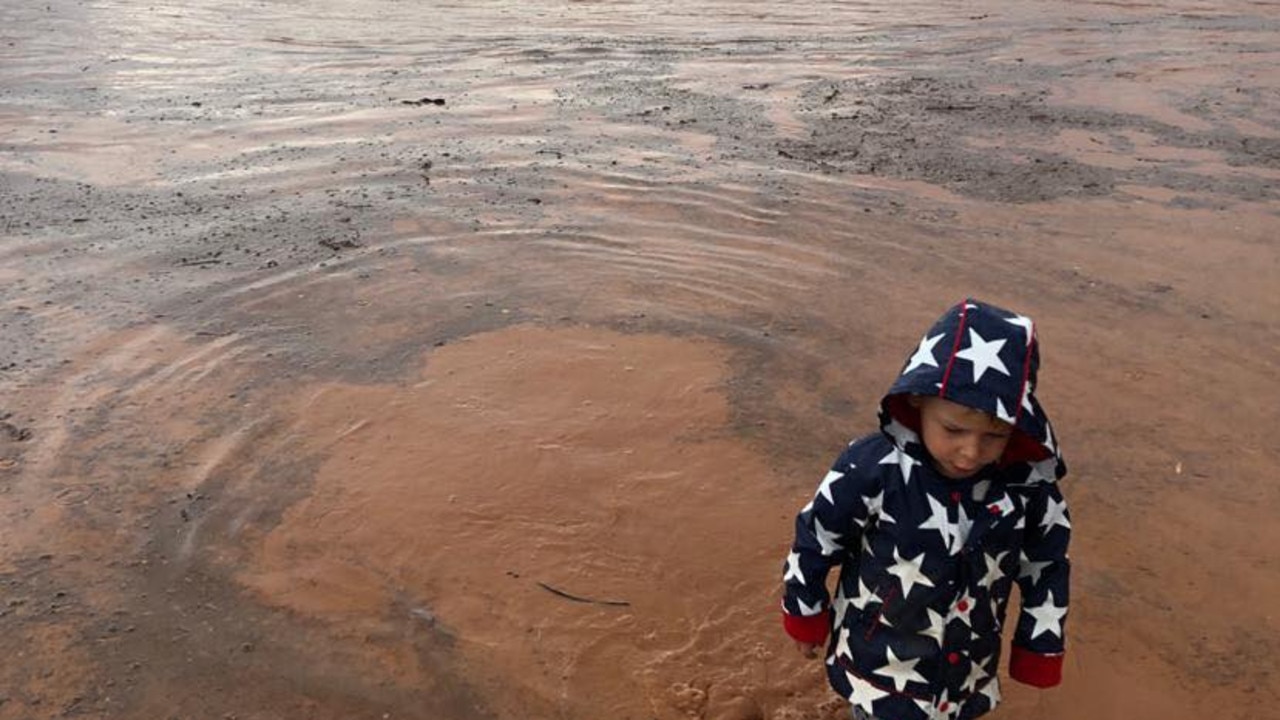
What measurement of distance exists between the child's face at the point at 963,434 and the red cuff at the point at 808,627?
0.54 m

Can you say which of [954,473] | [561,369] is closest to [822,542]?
[954,473]

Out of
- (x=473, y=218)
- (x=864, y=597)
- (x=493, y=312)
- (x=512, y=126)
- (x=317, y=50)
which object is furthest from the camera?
(x=317, y=50)

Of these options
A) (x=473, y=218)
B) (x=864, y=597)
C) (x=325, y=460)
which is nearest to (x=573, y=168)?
(x=473, y=218)

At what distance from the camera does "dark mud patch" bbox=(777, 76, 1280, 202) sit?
859 cm

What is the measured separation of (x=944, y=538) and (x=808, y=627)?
16.8 inches

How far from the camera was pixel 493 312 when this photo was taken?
6.11m

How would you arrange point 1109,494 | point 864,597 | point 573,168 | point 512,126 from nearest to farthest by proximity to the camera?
point 864,597, point 1109,494, point 573,168, point 512,126

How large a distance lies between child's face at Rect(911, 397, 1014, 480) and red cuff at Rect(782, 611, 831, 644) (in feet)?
1.77

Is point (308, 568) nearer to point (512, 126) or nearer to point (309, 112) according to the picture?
point (512, 126)

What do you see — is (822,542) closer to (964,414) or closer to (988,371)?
(964,414)

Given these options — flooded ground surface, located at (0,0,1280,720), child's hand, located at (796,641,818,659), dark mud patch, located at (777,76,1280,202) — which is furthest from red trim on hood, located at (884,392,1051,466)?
dark mud patch, located at (777,76,1280,202)

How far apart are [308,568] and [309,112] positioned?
7.11 metres

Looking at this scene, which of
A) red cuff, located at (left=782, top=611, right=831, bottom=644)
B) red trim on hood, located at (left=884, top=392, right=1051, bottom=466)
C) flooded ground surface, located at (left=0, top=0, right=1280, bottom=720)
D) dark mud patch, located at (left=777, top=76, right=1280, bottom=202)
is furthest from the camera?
dark mud patch, located at (left=777, top=76, right=1280, bottom=202)

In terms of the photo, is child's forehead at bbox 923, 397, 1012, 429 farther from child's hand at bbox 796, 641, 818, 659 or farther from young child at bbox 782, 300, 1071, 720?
child's hand at bbox 796, 641, 818, 659
